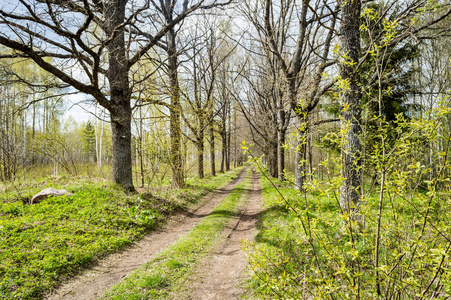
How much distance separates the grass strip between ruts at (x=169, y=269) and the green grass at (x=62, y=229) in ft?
0.48

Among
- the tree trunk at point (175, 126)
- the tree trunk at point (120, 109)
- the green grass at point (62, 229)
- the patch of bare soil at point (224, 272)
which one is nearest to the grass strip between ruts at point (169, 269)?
the green grass at point (62, 229)

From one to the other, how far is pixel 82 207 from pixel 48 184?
12.0ft

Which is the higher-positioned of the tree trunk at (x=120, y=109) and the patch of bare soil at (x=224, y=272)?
the tree trunk at (x=120, y=109)

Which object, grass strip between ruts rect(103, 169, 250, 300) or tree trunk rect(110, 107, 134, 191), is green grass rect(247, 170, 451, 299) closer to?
grass strip between ruts rect(103, 169, 250, 300)

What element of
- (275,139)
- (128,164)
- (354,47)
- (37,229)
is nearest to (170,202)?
(128,164)

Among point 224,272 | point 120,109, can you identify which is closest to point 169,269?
point 224,272

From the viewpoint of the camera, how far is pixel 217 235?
673cm

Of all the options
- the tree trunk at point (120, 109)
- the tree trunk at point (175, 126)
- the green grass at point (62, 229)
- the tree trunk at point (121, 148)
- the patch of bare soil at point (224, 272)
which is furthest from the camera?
the tree trunk at point (175, 126)

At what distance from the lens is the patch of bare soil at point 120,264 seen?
4.05m

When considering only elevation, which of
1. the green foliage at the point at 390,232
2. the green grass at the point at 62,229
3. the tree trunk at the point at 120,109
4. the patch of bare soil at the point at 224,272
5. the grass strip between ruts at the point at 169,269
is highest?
the tree trunk at the point at 120,109

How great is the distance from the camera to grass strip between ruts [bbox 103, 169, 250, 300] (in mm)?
3877

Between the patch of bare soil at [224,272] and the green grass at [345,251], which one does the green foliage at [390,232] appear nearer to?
the green grass at [345,251]

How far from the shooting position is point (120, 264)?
16.8ft

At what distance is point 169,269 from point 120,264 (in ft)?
4.55
